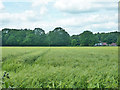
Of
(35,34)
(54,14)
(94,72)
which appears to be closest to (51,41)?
(35,34)

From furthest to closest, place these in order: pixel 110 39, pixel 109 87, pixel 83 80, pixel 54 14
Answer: pixel 110 39, pixel 54 14, pixel 83 80, pixel 109 87

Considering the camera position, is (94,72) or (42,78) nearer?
(42,78)

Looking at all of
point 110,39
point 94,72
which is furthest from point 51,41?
point 94,72

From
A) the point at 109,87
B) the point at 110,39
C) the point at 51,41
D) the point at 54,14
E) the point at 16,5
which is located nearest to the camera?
the point at 109,87

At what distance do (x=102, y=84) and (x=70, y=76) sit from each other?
62 cm

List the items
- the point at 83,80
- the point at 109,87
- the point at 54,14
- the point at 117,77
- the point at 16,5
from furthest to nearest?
the point at 54,14, the point at 16,5, the point at 117,77, the point at 83,80, the point at 109,87

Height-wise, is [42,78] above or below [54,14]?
below

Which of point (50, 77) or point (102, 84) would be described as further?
point (50, 77)

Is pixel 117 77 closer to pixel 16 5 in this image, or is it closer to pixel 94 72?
pixel 94 72

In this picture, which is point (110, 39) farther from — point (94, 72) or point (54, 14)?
point (94, 72)

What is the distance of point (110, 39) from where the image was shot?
691 inches

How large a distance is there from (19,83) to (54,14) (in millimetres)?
2919

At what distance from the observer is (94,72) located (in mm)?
3113

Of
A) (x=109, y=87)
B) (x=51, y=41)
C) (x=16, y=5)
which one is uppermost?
(x=16, y=5)
